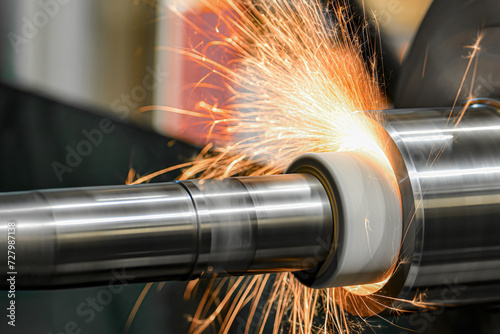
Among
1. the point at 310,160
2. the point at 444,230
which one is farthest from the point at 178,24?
the point at 444,230

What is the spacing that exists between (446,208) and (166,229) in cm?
23

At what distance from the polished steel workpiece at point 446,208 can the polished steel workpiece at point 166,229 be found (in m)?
0.07

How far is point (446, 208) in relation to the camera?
1.71 ft

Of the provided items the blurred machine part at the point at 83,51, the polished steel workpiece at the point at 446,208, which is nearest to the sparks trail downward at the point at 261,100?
the blurred machine part at the point at 83,51

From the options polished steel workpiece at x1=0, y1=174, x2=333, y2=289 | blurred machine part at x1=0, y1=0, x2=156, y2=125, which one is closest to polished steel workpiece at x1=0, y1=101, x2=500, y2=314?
polished steel workpiece at x1=0, y1=174, x2=333, y2=289

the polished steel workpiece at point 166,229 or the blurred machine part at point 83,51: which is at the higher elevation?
the blurred machine part at point 83,51

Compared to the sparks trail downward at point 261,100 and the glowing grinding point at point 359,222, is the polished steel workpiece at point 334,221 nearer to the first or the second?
the glowing grinding point at point 359,222

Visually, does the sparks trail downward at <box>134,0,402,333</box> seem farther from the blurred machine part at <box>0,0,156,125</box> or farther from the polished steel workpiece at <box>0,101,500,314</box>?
the polished steel workpiece at <box>0,101,500,314</box>

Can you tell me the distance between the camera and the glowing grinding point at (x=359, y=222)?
0.52 metres

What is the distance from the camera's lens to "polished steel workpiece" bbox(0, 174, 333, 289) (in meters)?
0.43

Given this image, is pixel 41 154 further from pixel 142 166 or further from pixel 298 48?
pixel 298 48

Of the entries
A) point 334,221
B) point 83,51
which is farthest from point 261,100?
point 334,221

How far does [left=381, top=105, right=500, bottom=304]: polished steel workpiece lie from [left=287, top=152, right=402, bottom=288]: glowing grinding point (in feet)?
0.04

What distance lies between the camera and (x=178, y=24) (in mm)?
886
